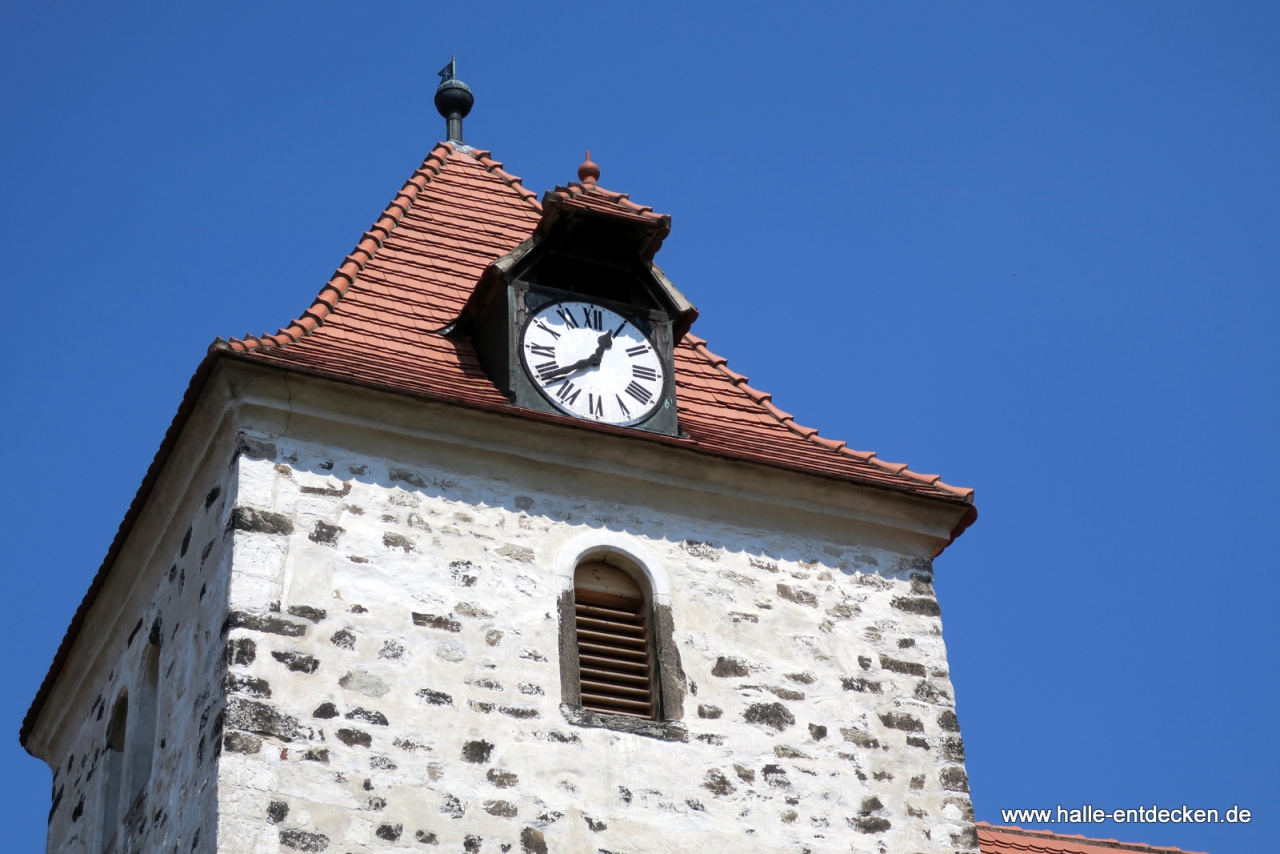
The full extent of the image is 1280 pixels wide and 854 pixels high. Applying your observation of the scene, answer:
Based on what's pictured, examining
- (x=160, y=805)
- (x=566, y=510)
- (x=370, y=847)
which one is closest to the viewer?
(x=370, y=847)

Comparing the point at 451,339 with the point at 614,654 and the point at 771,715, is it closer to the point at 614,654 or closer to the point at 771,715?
the point at 614,654

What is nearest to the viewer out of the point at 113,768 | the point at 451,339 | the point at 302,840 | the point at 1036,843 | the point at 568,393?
the point at 302,840

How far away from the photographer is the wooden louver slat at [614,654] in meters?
12.5

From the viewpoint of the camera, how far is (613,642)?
41.8ft

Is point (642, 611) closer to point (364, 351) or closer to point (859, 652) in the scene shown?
point (859, 652)

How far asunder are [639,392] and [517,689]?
2.31 m

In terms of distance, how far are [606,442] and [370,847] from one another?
2.99 metres

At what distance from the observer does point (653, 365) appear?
13.8m

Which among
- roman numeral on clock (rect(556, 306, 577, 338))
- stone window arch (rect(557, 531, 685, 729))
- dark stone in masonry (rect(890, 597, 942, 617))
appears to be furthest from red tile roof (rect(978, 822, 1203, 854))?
roman numeral on clock (rect(556, 306, 577, 338))

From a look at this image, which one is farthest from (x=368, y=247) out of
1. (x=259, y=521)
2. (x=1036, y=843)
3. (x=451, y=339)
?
(x=1036, y=843)

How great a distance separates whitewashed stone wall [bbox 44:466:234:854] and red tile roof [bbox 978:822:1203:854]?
5709 mm

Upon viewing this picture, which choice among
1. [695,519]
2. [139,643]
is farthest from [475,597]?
[139,643]

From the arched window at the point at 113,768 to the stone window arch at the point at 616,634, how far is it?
9.45 ft

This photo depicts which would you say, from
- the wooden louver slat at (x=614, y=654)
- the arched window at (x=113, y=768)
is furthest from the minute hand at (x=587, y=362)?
the arched window at (x=113, y=768)
